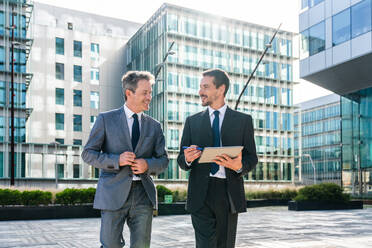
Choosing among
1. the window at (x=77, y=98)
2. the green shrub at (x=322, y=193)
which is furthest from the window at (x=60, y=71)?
the green shrub at (x=322, y=193)

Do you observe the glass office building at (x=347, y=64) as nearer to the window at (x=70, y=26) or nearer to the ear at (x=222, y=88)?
the ear at (x=222, y=88)

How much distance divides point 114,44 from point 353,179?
3652 cm

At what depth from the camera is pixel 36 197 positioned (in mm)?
18609

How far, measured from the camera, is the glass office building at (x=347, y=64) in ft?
90.4

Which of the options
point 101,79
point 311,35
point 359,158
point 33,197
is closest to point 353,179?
point 359,158

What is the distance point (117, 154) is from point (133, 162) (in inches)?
12.1

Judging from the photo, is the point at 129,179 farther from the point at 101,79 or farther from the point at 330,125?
the point at 330,125

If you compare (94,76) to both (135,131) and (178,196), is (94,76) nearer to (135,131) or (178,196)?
(178,196)

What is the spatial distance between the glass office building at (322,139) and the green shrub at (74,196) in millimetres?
78113

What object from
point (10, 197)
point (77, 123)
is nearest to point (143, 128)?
point (10, 197)

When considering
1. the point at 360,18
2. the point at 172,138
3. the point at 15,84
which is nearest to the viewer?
the point at 360,18

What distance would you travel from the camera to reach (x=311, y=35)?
3191 cm


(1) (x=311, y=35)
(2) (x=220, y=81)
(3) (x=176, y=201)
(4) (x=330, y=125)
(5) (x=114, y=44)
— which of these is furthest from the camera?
(4) (x=330, y=125)

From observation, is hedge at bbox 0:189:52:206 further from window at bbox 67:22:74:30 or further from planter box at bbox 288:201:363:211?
window at bbox 67:22:74:30
